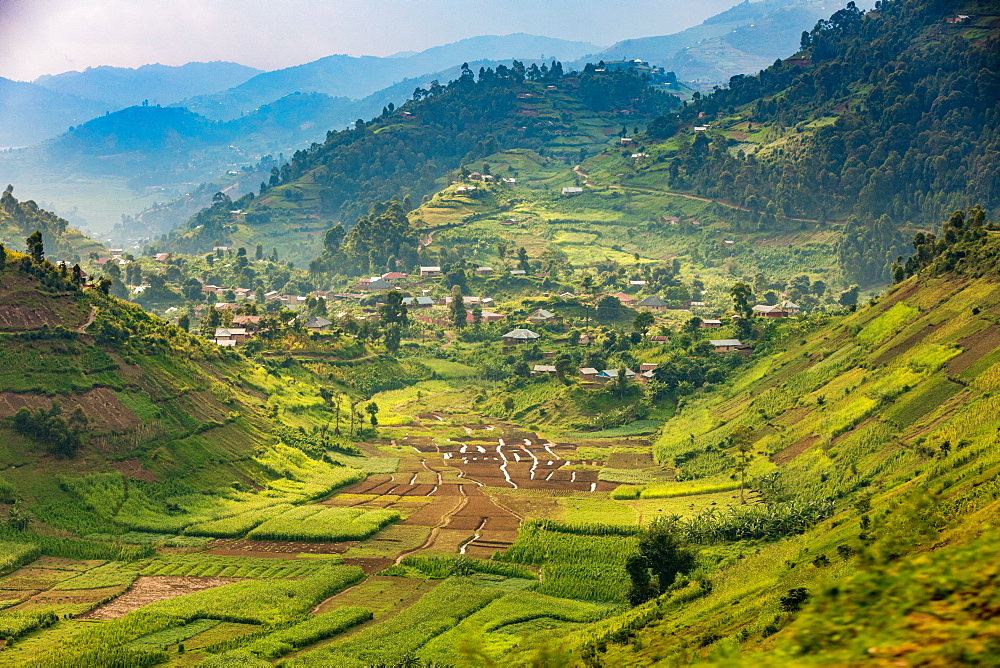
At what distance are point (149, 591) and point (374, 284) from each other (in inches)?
3971

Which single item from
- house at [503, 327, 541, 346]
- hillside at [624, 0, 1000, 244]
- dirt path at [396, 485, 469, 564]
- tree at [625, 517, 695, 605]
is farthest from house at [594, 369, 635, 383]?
hillside at [624, 0, 1000, 244]

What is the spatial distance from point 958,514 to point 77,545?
1485 inches

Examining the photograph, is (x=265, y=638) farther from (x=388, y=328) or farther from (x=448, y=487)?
(x=388, y=328)

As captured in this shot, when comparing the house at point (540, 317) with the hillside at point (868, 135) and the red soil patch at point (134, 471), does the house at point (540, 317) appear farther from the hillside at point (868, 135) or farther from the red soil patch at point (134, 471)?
the red soil patch at point (134, 471)

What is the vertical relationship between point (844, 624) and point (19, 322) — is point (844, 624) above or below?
below

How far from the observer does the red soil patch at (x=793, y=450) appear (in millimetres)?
50000

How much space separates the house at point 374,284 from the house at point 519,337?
41370mm

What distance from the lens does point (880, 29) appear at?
183 metres

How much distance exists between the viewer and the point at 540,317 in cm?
10462

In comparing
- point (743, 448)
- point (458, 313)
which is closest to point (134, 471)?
point (743, 448)

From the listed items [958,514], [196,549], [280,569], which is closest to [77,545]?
[196,549]

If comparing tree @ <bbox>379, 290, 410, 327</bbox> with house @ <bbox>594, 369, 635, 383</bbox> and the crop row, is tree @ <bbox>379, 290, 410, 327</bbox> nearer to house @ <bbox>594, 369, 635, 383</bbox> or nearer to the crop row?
house @ <bbox>594, 369, 635, 383</bbox>

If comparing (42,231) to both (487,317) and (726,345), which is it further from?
(726,345)

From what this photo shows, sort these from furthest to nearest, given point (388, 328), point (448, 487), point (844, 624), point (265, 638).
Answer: point (388, 328), point (448, 487), point (265, 638), point (844, 624)
